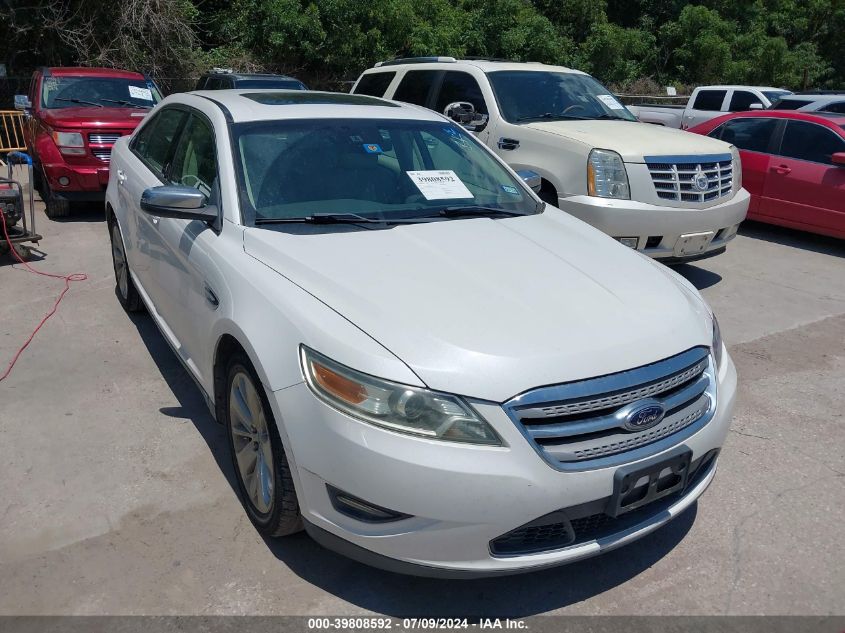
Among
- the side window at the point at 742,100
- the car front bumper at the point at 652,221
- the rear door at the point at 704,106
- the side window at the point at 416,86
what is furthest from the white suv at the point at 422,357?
the side window at the point at 742,100

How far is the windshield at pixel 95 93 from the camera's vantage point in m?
9.70

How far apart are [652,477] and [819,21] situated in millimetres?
37758

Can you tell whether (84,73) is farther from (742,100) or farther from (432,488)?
(742,100)

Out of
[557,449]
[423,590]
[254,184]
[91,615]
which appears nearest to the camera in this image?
[557,449]

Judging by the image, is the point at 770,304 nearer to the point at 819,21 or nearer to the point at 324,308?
the point at 324,308

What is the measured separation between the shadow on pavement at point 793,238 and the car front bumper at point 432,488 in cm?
710

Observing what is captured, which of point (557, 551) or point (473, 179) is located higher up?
point (473, 179)

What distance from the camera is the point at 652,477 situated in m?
2.63

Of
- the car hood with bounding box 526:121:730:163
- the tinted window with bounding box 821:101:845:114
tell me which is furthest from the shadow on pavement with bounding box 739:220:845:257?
the tinted window with bounding box 821:101:845:114

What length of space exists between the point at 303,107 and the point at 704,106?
14.6m

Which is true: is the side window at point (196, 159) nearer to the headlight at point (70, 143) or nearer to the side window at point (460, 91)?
the side window at point (460, 91)

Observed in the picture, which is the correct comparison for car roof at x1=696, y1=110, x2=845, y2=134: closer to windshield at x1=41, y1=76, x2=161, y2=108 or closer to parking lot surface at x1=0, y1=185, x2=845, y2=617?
parking lot surface at x1=0, y1=185, x2=845, y2=617

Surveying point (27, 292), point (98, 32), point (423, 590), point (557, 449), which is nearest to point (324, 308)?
point (557, 449)

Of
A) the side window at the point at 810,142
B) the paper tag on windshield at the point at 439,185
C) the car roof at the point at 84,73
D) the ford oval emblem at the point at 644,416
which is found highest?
the paper tag on windshield at the point at 439,185
